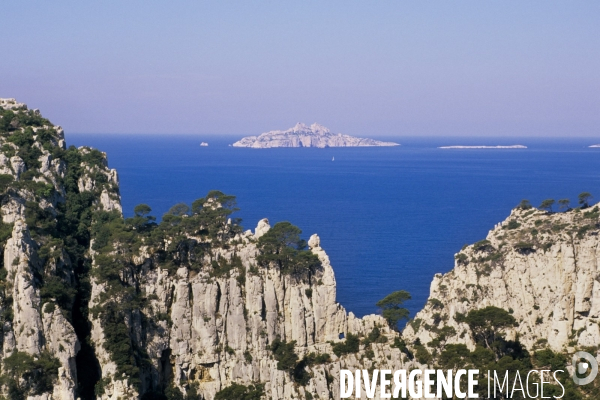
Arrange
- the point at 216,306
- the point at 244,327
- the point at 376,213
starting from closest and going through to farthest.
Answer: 1. the point at 244,327
2. the point at 216,306
3. the point at 376,213

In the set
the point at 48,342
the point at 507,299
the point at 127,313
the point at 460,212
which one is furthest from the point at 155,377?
the point at 460,212

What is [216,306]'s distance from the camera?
5631cm

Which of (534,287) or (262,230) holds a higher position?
(262,230)

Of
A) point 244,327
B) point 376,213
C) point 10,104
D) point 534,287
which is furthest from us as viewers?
point 376,213

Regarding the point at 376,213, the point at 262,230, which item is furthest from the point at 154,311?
the point at 376,213

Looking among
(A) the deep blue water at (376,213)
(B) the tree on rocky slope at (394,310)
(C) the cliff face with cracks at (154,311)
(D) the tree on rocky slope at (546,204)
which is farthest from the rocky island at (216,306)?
(A) the deep blue water at (376,213)

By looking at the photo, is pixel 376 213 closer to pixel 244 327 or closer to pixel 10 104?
pixel 10 104

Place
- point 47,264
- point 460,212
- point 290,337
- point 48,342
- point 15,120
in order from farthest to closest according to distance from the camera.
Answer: point 460,212 → point 15,120 → point 290,337 → point 47,264 → point 48,342

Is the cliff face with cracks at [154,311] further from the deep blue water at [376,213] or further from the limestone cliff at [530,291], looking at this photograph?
the deep blue water at [376,213]

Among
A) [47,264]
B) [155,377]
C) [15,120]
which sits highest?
[15,120]

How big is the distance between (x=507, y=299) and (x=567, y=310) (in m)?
5.24

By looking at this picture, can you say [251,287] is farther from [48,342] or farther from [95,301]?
[48,342]

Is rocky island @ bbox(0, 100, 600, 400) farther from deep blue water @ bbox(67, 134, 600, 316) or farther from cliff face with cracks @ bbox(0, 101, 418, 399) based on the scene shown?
deep blue water @ bbox(67, 134, 600, 316)

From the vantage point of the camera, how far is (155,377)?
5372cm
